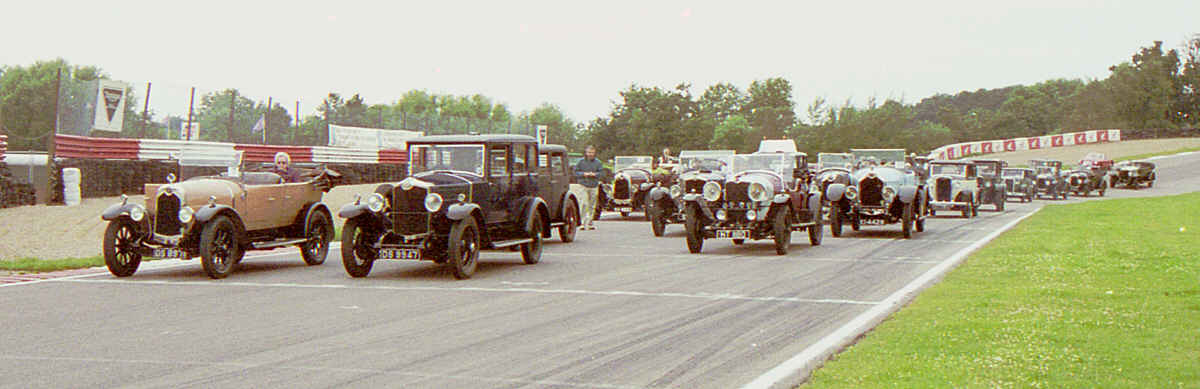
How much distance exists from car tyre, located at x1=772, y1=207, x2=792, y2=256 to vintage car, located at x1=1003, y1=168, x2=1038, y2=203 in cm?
2690

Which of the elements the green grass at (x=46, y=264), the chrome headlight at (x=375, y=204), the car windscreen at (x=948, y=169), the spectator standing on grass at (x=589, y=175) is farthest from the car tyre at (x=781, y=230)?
the car windscreen at (x=948, y=169)

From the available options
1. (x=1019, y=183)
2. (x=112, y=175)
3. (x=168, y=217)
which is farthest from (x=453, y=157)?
(x=1019, y=183)

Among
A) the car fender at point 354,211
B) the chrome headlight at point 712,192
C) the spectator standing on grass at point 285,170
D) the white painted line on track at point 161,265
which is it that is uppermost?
the spectator standing on grass at point 285,170

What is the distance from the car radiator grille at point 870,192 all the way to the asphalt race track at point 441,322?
5093 millimetres

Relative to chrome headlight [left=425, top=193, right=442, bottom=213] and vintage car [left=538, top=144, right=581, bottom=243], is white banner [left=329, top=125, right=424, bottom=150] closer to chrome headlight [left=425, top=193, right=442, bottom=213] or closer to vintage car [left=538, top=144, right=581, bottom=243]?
vintage car [left=538, top=144, right=581, bottom=243]

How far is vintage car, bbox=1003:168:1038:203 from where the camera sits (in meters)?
38.9

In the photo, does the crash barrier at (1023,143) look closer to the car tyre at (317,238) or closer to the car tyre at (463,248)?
the car tyre at (317,238)

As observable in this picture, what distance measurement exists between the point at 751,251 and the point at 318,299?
803cm

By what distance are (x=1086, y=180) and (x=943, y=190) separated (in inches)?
941

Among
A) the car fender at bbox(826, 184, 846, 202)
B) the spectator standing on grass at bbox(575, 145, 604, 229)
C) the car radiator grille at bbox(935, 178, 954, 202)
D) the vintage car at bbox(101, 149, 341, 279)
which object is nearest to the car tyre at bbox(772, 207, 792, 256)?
the car fender at bbox(826, 184, 846, 202)

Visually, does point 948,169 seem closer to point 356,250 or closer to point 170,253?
point 356,250

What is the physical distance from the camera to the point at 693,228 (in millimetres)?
15367

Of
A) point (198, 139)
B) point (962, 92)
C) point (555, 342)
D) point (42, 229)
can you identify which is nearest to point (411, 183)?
point (555, 342)

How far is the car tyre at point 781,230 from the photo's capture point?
49.4 feet
